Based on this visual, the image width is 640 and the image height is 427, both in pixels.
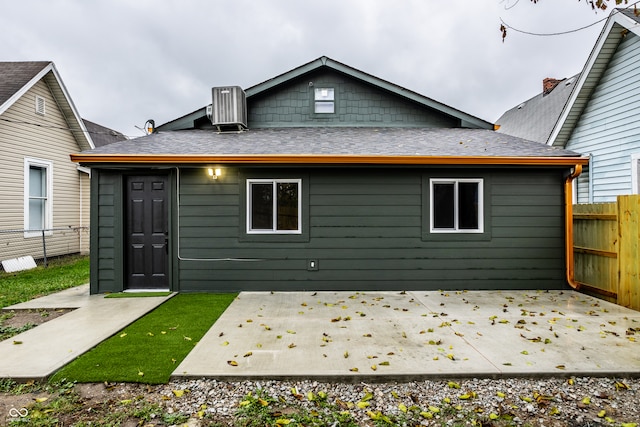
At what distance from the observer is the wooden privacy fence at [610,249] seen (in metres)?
5.13

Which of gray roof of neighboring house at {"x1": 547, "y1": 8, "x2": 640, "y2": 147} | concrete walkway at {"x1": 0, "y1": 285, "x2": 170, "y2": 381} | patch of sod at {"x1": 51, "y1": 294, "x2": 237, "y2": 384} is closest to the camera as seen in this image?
patch of sod at {"x1": 51, "y1": 294, "x2": 237, "y2": 384}

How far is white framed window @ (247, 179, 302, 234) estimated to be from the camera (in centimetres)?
642

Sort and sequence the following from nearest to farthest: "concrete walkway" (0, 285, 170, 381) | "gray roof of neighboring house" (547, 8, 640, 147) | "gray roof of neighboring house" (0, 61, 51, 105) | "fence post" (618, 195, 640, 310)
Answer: "concrete walkway" (0, 285, 170, 381) → "fence post" (618, 195, 640, 310) → "gray roof of neighboring house" (547, 8, 640, 147) → "gray roof of neighboring house" (0, 61, 51, 105)

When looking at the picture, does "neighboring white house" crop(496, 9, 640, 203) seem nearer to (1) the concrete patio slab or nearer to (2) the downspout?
(2) the downspout

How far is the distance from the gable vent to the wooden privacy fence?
285 inches

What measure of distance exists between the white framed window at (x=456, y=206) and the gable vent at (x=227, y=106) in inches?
182

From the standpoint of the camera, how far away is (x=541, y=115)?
12422 mm

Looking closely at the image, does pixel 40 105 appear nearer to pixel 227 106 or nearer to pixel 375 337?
pixel 227 106

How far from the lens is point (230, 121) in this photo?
25.9 ft

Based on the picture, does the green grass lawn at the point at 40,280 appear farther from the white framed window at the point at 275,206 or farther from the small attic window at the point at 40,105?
the small attic window at the point at 40,105

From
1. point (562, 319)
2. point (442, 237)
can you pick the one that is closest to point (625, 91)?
point (442, 237)

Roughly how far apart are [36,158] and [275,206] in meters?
8.48

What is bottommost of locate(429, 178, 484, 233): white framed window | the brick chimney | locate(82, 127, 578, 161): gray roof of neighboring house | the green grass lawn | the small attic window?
the green grass lawn

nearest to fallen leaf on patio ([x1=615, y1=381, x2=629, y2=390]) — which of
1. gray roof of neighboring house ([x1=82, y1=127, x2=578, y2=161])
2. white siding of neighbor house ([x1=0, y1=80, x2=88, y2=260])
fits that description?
gray roof of neighboring house ([x1=82, y1=127, x2=578, y2=161])
